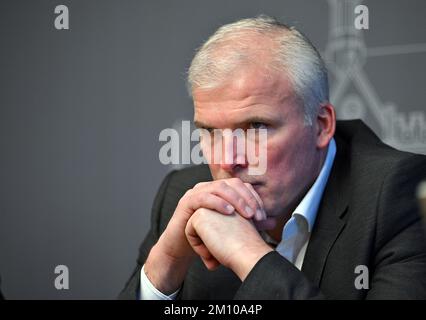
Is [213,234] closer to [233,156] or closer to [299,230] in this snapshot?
[233,156]

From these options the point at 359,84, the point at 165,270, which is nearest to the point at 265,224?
the point at 165,270

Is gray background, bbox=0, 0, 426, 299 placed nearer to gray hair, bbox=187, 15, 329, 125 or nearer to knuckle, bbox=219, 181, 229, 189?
gray hair, bbox=187, 15, 329, 125

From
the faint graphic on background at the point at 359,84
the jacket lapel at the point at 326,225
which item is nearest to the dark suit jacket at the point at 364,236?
the jacket lapel at the point at 326,225

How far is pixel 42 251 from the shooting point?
2.54 metres

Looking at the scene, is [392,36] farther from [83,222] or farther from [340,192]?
[83,222]

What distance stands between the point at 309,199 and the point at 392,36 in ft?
2.97

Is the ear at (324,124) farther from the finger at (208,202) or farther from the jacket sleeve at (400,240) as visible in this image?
the finger at (208,202)

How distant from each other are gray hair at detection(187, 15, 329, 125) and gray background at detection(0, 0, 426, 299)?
2.73 feet

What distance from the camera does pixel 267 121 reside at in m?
1.50

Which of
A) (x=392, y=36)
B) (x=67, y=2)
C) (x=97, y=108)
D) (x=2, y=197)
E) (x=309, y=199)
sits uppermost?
(x=67, y=2)

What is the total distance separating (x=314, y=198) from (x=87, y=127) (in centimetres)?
120

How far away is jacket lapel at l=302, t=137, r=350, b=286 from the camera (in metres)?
1.53
